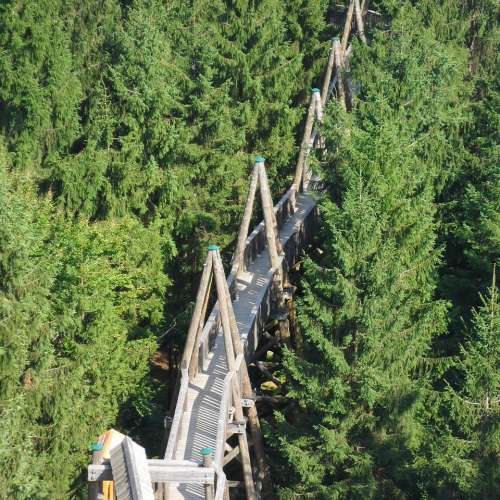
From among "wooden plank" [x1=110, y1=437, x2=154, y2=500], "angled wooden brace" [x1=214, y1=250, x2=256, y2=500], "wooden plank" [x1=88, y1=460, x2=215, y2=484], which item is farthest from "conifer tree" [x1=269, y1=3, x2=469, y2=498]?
"wooden plank" [x1=110, y1=437, x2=154, y2=500]

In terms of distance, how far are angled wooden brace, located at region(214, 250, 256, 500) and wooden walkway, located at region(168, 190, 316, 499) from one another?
0.61m

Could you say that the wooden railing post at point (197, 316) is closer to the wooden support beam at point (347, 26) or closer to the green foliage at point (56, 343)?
the green foliage at point (56, 343)

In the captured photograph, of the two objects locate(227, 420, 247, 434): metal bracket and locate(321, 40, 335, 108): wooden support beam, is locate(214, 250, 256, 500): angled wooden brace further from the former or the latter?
locate(321, 40, 335, 108): wooden support beam

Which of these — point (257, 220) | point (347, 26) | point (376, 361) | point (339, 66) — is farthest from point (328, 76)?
point (376, 361)

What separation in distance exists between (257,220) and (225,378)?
8873 mm

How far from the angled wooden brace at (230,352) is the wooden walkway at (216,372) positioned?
0.61 m

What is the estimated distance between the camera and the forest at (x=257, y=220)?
669 inches

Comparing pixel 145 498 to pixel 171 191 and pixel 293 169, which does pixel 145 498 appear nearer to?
pixel 171 191

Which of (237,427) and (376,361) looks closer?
(376,361)

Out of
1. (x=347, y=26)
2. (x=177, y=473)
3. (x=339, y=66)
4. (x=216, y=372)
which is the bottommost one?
(x=216, y=372)

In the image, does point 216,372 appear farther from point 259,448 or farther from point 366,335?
point 366,335

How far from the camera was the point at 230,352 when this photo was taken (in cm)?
1858

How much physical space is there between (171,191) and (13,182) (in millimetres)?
4469

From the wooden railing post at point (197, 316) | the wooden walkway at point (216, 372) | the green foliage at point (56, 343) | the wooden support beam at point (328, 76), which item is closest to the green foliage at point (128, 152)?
the green foliage at point (56, 343)
